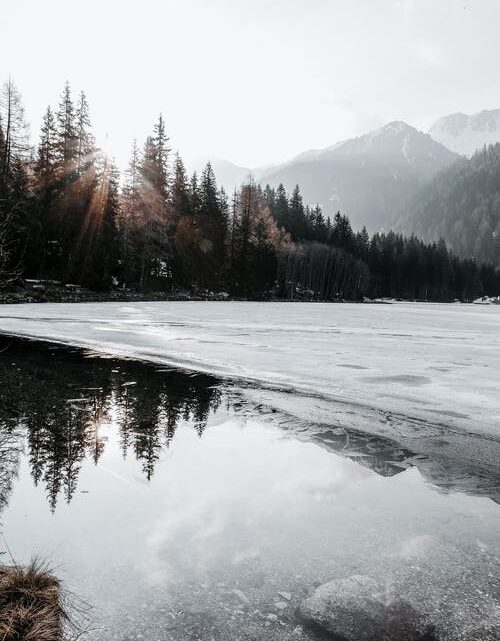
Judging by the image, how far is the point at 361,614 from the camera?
105 inches

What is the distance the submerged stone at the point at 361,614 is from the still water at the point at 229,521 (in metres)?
0.08

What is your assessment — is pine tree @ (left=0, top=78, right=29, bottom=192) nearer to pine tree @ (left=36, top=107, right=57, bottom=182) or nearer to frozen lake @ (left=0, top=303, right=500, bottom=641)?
pine tree @ (left=36, top=107, right=57, bottom=182)

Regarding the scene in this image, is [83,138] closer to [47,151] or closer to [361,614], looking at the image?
[47,151]

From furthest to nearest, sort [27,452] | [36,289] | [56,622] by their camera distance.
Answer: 1. [36,289]
2. [27,452]
3. [56,622]

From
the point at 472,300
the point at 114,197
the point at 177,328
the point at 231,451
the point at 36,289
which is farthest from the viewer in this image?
the point at 472,300

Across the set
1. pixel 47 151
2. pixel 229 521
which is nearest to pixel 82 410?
pixel 229 521

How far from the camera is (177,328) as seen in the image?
64.9 ft

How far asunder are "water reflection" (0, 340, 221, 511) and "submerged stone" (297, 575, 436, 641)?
2.36 meters

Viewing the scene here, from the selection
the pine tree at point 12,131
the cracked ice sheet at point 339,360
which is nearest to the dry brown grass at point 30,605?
the cracked ice sheet at point 339,360

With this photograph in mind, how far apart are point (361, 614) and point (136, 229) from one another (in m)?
48.8

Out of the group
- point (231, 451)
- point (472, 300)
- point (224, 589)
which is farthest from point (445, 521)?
point (472, 300)

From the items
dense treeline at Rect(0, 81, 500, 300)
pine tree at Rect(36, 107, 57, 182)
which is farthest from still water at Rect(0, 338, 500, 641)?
pine tree at Rect(36, 107, 57, 182)

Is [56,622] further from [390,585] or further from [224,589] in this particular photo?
[390,585]

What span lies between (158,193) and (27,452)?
49.9 meters
